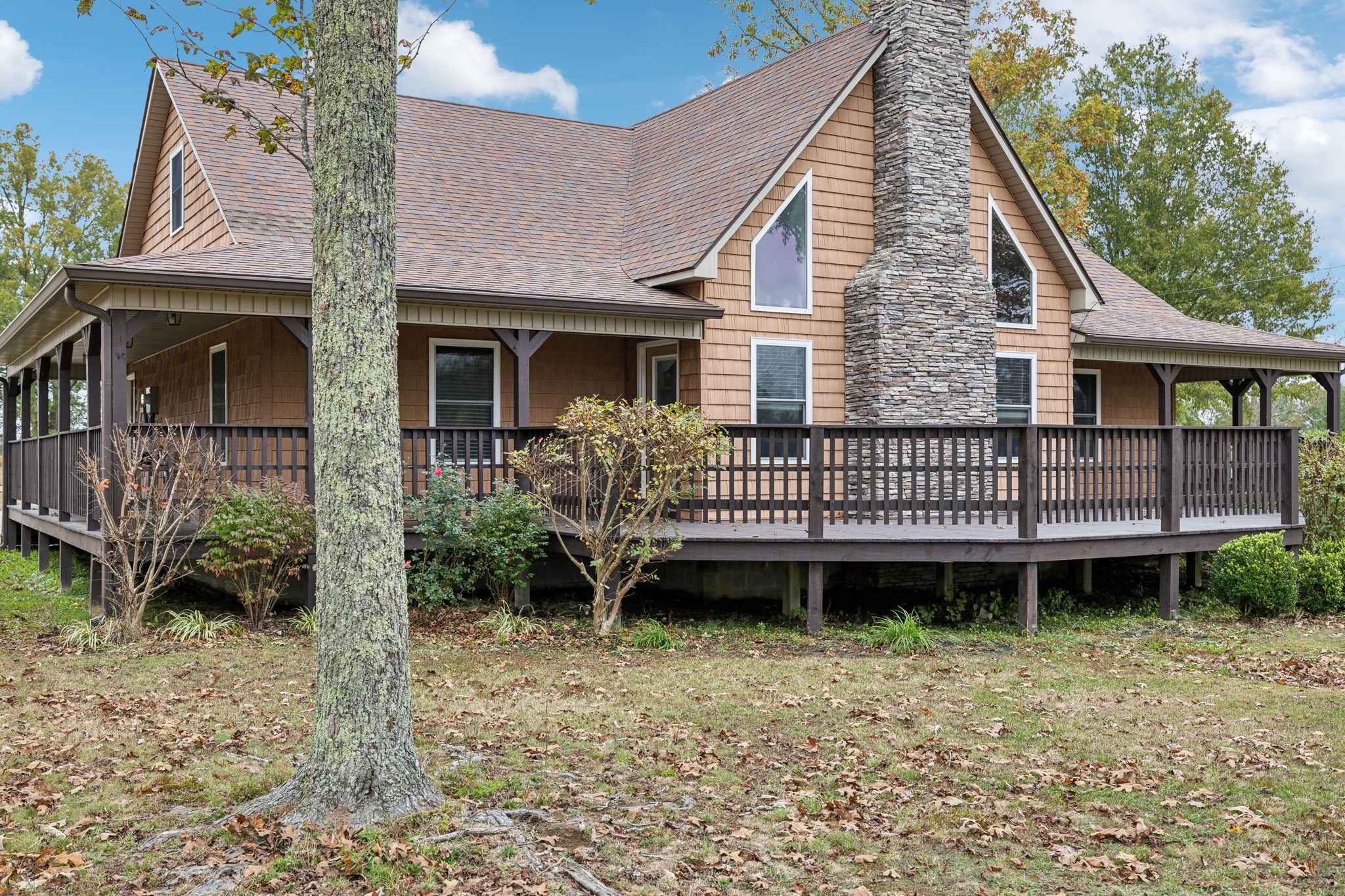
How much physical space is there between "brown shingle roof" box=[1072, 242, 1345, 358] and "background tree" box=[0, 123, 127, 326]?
28939 millimetres

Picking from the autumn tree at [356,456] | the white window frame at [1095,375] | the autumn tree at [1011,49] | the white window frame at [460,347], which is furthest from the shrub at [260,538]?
the autumn tree at [1011,49]

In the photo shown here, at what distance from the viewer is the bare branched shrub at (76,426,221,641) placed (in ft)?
33.0

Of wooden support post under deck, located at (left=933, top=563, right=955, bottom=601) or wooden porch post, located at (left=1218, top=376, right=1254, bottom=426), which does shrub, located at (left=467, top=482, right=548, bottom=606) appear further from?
wooden porch post, located at (left=1218, top=376, right=1254, bottom=426)

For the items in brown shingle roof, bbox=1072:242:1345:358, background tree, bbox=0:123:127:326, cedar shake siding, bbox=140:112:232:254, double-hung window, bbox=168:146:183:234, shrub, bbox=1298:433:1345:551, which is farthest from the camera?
background tree, bbox=0:123:127:326

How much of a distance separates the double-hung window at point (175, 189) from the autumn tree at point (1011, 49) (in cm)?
1708

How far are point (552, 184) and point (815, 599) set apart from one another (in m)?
9.13

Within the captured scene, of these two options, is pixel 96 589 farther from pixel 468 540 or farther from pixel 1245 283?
pixel 1245 283

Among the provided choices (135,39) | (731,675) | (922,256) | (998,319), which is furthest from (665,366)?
(135,39)

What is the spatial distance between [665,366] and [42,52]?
47.2 m

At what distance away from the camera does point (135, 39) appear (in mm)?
8461

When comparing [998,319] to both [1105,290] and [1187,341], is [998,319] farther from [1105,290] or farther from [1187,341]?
[1105,290]

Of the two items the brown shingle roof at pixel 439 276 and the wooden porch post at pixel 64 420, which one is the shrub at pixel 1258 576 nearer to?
the brown shingle roof at pixel 439 276

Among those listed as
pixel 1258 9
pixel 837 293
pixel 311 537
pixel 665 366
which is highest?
pixel 1258 9

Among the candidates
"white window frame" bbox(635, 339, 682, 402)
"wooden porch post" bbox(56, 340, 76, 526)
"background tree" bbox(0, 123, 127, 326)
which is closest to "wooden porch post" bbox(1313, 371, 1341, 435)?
"white window frame" bbox(635, 339, 682, 402)
